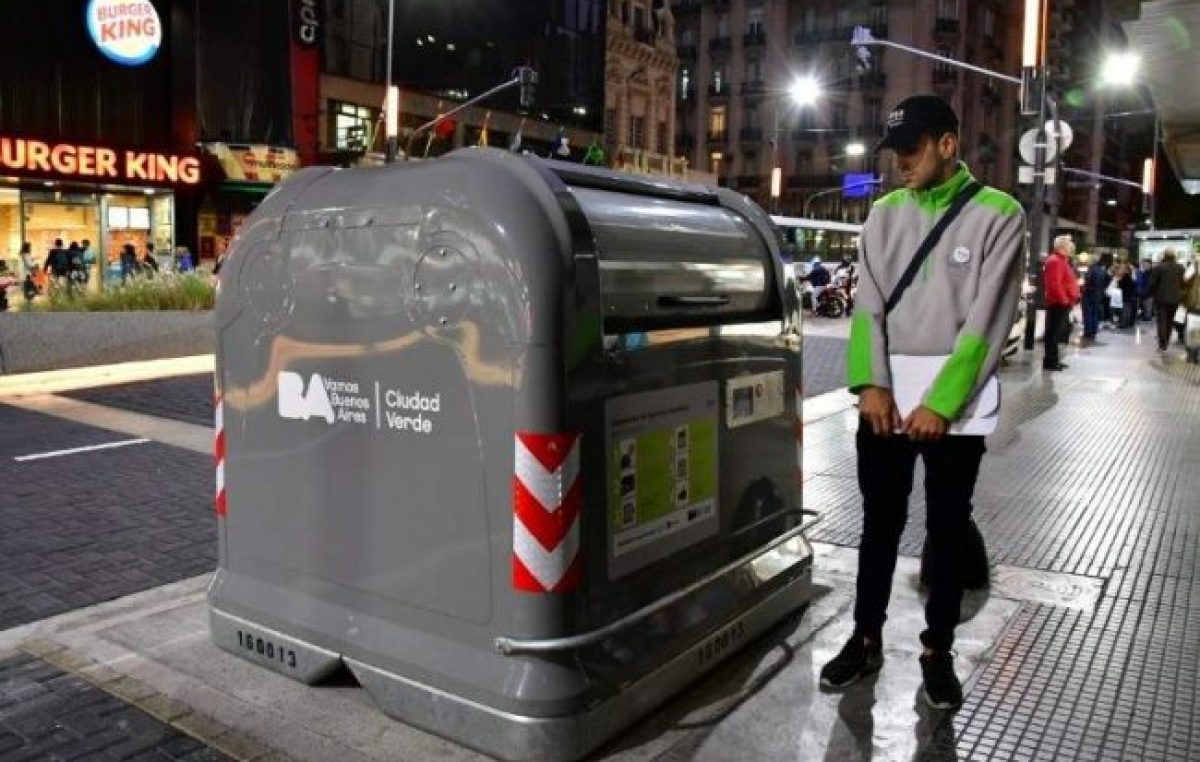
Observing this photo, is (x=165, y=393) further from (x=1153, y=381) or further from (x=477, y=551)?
(x=1153, y=381)

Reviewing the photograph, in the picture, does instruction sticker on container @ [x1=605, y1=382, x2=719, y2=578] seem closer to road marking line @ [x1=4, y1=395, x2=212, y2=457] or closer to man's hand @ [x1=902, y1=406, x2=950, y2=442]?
man's hand @ [x1=902, y1=406, x2=950, y2=442]

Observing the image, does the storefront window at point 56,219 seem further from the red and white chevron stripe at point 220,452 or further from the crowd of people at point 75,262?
the red and white chevron stripe at point 220,452

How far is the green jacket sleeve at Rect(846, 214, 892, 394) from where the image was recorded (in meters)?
3.69

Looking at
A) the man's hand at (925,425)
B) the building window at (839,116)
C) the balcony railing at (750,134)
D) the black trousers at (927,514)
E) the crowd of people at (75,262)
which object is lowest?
the black trousers at (927,514)

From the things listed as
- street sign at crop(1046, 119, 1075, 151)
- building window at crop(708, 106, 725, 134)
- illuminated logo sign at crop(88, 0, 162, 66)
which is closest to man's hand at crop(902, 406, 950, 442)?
street sign at crop(1046, 119, 1075, 151)

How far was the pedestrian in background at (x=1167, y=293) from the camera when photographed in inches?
756

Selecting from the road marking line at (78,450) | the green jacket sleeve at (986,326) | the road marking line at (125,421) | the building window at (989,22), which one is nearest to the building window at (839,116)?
the building window at (989,22)

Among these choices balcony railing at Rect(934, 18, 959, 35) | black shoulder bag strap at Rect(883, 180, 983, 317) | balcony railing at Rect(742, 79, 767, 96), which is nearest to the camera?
black shoulder bag strap at Rect(883, 180, 983, 317)

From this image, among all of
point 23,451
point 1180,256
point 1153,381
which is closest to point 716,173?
point 1180,256

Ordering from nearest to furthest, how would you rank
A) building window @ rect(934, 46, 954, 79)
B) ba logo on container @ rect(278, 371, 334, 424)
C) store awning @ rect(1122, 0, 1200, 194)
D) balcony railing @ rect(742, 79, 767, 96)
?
ba logo on container @ rect(278, 371, 334, 424) → store awning @ rect(1122, 0, 1200, 194) → building window @ rect(934, 46, 954, 79) → balcony railing @ rect(742, 79, 767, 96)

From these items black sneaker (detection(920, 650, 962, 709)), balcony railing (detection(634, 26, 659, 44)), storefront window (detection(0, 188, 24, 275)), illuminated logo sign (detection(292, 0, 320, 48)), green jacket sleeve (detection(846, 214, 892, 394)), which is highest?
balcony railing (detection(634, 26, 659, 44))

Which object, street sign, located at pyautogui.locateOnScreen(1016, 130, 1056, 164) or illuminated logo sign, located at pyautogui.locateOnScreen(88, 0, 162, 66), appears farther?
illuminated logo sign, located at pyautogui.locateOnScreen(88, 0, 162, 66)

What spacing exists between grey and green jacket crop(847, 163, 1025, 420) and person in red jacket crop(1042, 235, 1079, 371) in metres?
12.1

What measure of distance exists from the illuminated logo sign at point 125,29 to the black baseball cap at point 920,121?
31.3m
